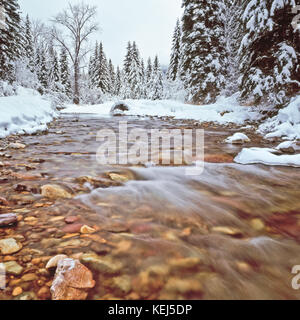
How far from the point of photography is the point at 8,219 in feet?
4.46

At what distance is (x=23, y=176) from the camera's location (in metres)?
2.19

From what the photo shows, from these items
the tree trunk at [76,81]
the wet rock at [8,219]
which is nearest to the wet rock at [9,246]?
the wet rock at [8,219]

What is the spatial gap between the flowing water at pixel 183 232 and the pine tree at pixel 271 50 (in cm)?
456

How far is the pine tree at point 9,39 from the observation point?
1422 centimetres

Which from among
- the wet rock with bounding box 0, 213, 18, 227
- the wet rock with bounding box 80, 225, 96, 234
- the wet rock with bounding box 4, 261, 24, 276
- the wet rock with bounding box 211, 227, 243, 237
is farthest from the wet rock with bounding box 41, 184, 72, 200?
the wet rock with bounding box 211, 227, 243, 237

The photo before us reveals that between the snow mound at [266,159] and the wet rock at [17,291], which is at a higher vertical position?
the snow mound at [266,159]

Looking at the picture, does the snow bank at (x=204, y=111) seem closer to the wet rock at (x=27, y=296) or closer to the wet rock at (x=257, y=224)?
the wet rock at (x=257, y=224)

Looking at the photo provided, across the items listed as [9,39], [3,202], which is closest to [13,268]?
[3,202]

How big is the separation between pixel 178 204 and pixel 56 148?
9.22 feet

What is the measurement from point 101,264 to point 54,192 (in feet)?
3.22

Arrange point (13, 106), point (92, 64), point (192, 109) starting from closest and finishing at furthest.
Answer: point (13, 106) < point (192, 109) < point (92, 64)

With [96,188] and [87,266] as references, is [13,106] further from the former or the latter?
[87,266]

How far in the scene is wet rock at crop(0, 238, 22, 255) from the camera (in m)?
1.10
